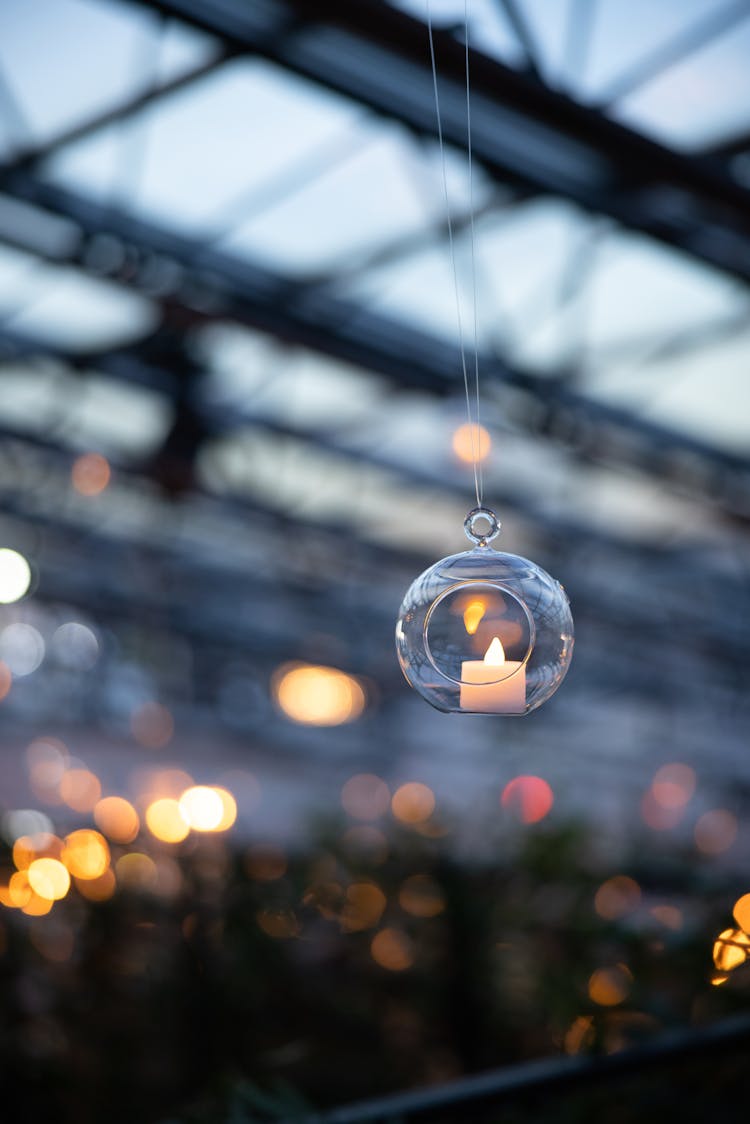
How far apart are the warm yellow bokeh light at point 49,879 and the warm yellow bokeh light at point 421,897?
173 centimetres

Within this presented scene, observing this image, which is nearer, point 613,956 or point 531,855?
point 613,956

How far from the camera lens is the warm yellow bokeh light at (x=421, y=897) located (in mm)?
5180

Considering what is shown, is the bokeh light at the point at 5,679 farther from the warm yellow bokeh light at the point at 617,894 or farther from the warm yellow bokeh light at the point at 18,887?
the warm yellow bokeh light at the point at 617,894

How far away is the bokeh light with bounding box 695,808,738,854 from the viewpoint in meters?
12.8

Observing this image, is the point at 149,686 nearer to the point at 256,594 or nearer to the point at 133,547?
the point at 256,594

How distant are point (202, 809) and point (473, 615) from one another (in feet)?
20.3

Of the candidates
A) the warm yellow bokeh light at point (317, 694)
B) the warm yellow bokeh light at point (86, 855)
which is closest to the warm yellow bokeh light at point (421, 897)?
the warm yellow bokeh light at point (86, 855)

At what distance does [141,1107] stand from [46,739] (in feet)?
36.5

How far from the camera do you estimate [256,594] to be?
574 inches

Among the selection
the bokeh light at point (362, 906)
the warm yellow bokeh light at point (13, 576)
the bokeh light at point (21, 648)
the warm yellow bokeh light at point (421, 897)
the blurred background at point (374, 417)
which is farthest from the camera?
the bokeh light at point (21, 648)

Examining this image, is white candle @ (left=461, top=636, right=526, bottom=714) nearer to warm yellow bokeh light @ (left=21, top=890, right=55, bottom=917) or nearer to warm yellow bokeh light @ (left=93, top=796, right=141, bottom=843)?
warm yellow bokeh light @ (left=21, top=890, right=55, bottom=917)

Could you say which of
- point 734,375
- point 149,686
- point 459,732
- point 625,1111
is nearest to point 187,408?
point 734,375

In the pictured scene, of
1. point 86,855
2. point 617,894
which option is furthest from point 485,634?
point 86,855

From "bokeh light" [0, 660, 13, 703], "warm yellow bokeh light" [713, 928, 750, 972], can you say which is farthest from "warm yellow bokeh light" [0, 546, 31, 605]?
"bokeh light" [0, 660, 13, 703]
